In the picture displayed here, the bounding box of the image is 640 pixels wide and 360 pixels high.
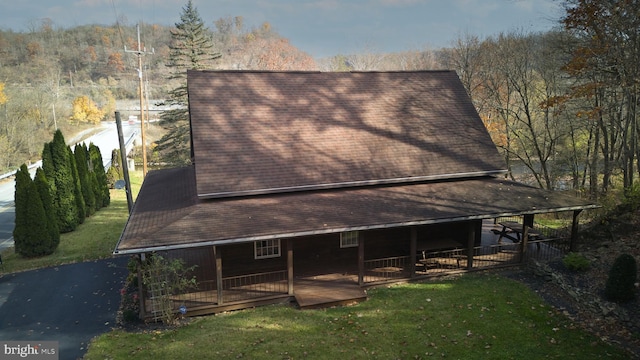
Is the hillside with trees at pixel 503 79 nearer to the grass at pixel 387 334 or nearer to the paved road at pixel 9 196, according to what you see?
the paved road at pixel 9 196

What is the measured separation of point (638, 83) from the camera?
1558 cm

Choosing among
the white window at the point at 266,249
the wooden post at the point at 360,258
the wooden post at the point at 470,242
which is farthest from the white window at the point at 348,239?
the wooden post at the point at 470,242

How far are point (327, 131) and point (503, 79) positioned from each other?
22.1 metres

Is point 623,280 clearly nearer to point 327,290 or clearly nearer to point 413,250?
point 413,250

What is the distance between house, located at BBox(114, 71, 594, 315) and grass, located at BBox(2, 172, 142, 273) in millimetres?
3854

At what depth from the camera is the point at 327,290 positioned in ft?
41.5

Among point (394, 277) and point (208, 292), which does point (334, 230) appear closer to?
point (394, 277)

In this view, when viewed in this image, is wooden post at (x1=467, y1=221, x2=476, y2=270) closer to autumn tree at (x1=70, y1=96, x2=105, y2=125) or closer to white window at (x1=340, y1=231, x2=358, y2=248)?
white window at (x1=340, y1=231, x2=358, y2=248)

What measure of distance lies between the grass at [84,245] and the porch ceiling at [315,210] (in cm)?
429

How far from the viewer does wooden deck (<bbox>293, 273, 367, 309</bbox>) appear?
1192 centimetres

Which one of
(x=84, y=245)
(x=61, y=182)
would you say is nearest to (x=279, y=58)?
(x=61, y=182)

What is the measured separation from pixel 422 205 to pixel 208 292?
7.49 metres

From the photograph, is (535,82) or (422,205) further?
(535,82)

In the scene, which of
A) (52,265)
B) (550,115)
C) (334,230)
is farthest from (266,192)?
(550,115)
